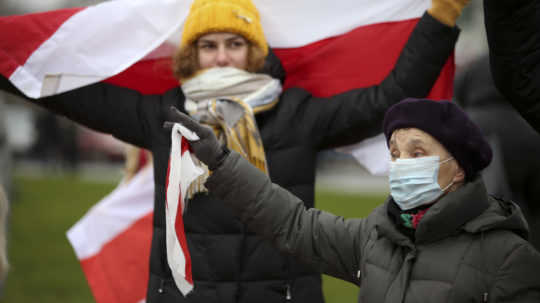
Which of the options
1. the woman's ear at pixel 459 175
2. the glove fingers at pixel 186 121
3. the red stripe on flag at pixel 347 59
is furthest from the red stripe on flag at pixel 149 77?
the woman's ear at pixel 459 175

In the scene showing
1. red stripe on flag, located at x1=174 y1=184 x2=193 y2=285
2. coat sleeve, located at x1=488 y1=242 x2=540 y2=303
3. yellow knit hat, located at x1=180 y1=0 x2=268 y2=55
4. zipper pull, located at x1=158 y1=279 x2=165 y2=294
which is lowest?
zipper pull, located at x1=158 y1=279 x2=165 y2=294

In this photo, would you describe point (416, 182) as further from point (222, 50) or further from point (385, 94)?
point (222, 50)

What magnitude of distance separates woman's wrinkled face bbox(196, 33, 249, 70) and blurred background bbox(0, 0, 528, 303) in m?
0.65

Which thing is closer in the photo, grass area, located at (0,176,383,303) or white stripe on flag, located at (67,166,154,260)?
white stripe on flag, located at (67,166,154,260)

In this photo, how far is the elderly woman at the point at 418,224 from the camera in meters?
2.32

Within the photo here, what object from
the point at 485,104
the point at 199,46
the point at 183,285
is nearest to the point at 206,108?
the point at 199,46

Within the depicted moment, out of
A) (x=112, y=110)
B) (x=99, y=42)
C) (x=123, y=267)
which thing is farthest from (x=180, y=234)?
(x=123, y=267)

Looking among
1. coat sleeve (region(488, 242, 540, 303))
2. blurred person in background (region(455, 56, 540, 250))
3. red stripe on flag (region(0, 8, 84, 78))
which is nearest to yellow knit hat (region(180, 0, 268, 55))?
red stripe on flag (region(0, 8, 84, 78))

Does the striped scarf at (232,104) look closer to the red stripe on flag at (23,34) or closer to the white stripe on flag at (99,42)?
the white stripe on flag at (99,42)

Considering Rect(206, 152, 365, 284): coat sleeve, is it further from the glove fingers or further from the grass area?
the grass area

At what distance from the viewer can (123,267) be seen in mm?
4293

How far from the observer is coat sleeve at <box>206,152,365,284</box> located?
8.73ft

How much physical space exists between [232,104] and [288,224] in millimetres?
688

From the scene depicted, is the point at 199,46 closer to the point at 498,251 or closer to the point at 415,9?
Answer: the point at 415,9
